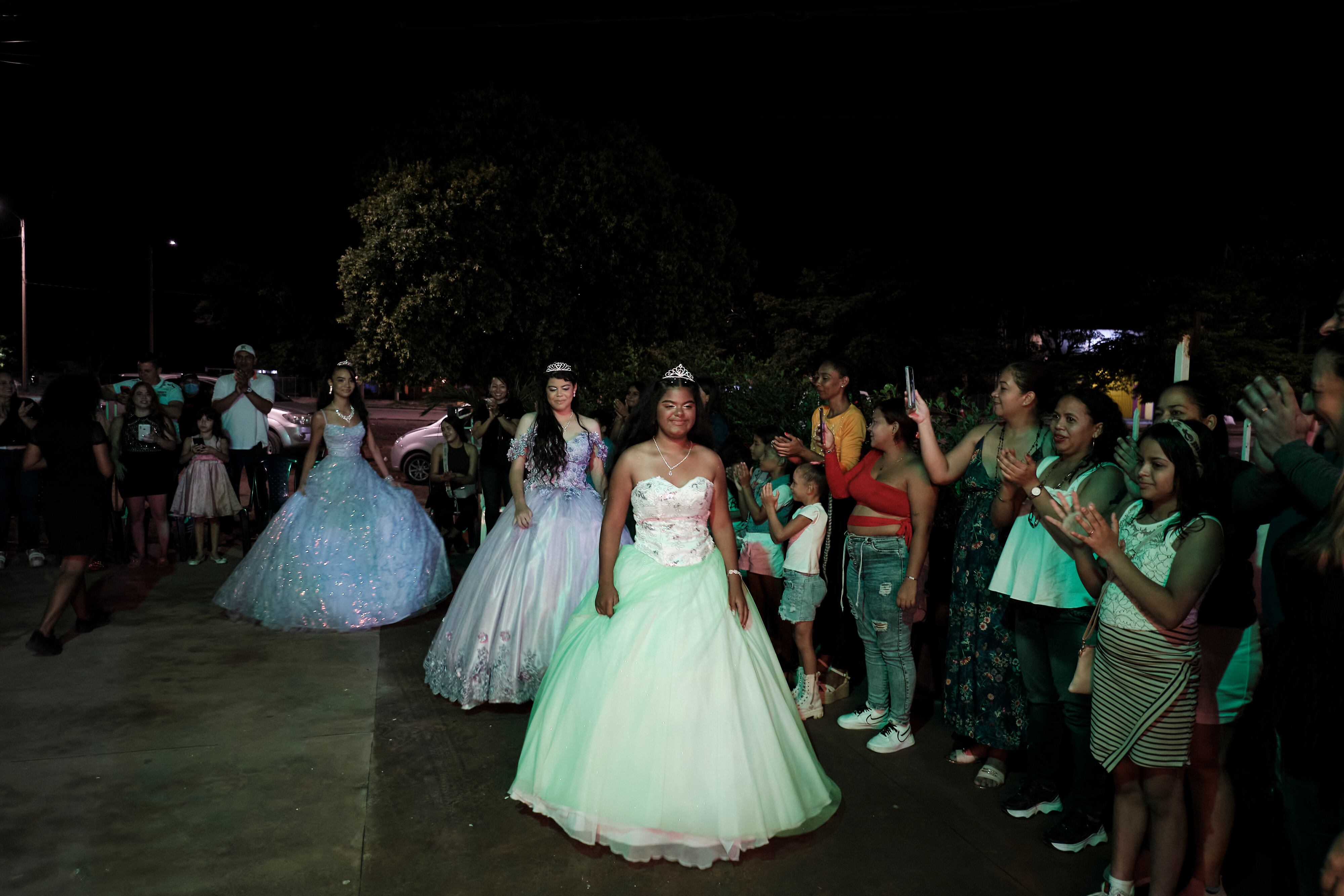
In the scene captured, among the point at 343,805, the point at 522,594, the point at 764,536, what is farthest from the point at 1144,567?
the point at 343,805

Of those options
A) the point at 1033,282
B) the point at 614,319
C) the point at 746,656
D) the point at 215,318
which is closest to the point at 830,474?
the point at 746,656

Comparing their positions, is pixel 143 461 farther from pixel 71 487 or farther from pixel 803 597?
pixel 803 597

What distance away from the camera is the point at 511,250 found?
19844 millimetres

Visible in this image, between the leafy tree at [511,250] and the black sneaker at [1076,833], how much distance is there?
17.3 m

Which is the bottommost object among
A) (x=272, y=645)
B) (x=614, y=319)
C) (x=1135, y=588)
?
(x=272, y=645)

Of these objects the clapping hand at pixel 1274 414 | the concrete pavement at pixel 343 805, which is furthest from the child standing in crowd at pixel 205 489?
the clapping hand at pixel 1274 414

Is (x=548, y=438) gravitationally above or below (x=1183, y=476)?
below

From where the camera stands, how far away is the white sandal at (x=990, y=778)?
14.2ft

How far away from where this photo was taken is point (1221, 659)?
3309 millimetres

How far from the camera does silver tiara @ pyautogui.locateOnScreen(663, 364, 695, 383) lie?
4176mm

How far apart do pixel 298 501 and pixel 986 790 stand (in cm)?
580

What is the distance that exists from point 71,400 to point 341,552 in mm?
2265

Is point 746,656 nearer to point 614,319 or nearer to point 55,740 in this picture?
point 55,740

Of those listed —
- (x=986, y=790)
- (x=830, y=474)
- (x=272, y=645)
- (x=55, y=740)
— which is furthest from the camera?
(x=272, y=645)
